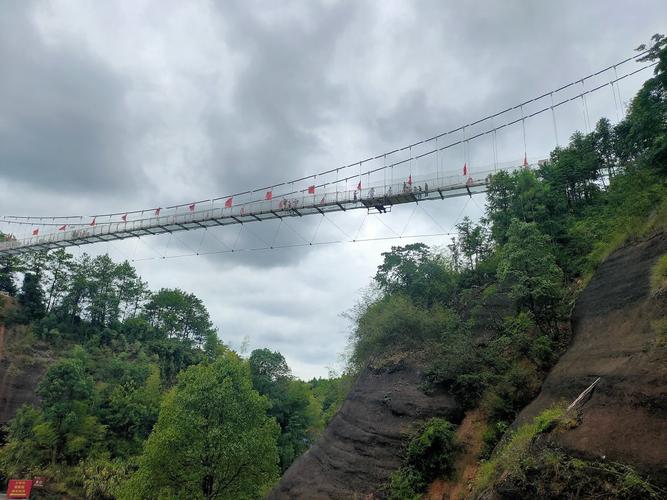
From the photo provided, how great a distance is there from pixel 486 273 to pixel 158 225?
82.4 feet

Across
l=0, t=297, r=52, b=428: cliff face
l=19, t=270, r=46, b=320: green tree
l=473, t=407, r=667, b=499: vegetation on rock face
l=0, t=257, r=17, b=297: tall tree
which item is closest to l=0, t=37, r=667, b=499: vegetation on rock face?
l=473, t=407, r=667, b=499: vegetation on rock face

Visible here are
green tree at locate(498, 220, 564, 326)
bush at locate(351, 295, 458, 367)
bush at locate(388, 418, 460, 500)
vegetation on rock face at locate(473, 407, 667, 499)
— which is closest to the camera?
vegetation on rock face at locate(473, 407, 667, 499)

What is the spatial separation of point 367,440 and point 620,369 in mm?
12313

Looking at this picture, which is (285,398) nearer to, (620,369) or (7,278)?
(7,278)

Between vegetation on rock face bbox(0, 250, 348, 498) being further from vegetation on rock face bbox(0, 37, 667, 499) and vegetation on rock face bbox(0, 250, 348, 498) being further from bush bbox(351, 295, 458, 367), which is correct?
bush bbox(351, 295, 458, 367)

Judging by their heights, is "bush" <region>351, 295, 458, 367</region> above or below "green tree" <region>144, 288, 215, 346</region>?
below

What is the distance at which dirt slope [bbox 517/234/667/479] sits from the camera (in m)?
9.60

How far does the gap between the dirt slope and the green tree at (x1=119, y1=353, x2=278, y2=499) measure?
1604 centimetres

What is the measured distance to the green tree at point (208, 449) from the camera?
24.4m

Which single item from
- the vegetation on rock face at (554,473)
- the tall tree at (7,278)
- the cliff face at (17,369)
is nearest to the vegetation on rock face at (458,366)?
the vegetation on rock face at (554,473)

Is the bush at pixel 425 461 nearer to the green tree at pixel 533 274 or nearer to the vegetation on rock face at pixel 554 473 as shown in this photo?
the vegetation on rock face at pixel 554 473

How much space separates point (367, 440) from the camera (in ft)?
68.0

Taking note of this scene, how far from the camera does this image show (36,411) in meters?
41.1

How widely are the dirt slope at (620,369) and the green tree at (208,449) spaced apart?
16.0 m
